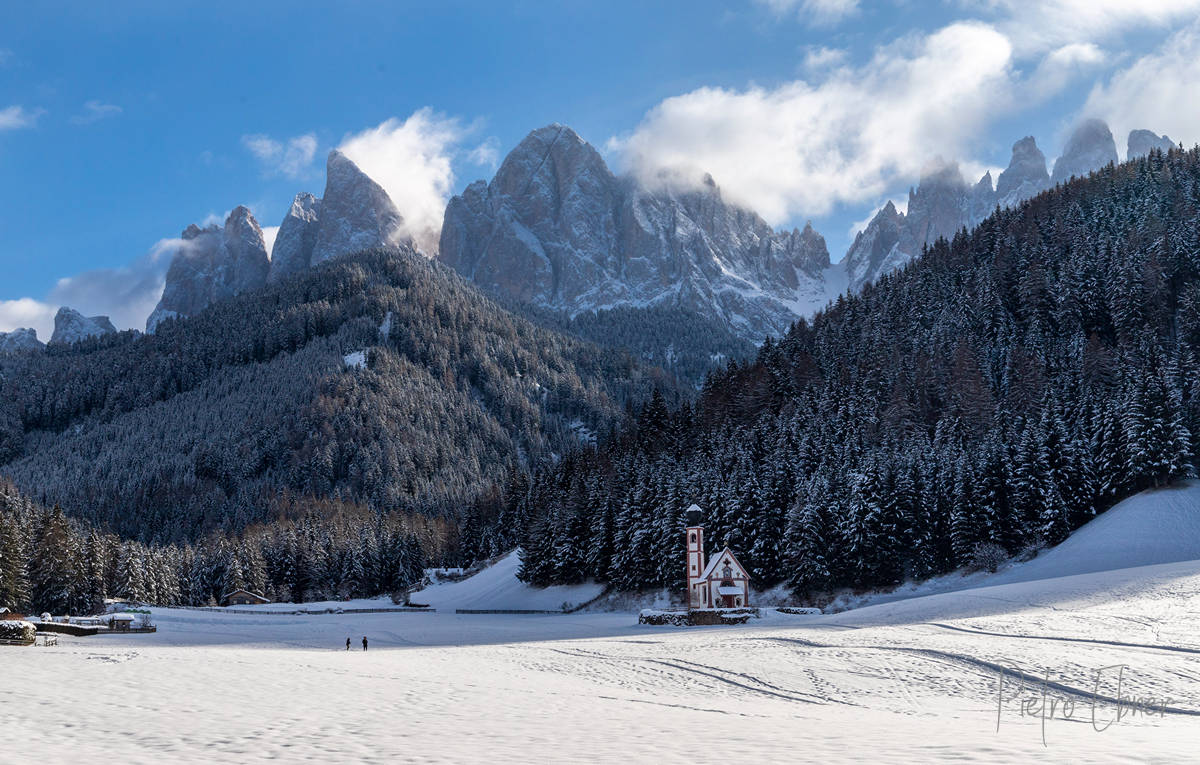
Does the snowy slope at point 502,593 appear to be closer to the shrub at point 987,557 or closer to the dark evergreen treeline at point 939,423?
the dark evergreen treeline at point 939,423

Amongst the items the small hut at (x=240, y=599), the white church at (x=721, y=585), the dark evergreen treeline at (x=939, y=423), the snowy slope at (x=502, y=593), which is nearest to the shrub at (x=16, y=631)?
the white church at (x=721, y=585)

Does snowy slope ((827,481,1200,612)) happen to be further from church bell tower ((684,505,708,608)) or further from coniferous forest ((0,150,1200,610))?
church bell tower ((684,505,708,608))

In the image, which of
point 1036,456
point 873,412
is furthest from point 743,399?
point 1036,456

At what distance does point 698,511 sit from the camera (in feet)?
228

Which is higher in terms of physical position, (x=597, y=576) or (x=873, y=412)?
(x=873, y=412)

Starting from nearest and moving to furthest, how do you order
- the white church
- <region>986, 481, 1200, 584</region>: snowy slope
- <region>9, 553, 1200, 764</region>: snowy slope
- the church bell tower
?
<region>9, 553, 1200, 764</region>: snowy slope
<region>986, 481, 1200, 584</region>: snowy slope
the white church
the church bell tower

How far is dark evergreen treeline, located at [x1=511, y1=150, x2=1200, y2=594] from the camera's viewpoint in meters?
63.1

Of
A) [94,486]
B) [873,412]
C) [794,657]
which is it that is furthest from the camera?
[94,486]

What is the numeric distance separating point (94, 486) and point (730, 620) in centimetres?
18302

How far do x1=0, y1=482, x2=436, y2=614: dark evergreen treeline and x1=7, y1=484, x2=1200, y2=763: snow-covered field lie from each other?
154ft

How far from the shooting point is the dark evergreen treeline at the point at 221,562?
267 feet

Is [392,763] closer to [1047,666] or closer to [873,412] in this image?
[1047,666]

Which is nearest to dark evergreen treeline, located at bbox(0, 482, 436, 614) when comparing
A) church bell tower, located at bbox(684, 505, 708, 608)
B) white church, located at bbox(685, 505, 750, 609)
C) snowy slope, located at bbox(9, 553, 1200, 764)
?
snowy slope, located at bbox(9, 553, 1200, 764)

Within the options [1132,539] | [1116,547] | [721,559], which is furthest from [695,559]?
[1132,539]
